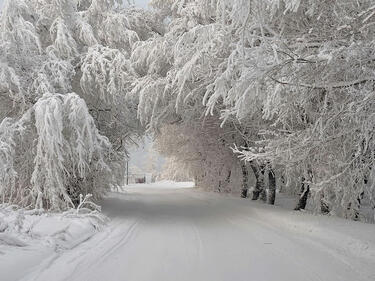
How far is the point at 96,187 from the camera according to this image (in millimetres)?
15250

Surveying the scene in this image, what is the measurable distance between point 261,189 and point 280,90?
1350cm

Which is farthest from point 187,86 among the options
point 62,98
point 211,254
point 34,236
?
point 34,236

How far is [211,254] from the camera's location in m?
7.91

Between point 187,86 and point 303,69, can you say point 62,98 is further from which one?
point 303,69

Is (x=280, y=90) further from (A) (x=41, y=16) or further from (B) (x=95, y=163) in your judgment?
(A) (x=41, y=16)

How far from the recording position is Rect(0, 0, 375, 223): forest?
22.6 feet

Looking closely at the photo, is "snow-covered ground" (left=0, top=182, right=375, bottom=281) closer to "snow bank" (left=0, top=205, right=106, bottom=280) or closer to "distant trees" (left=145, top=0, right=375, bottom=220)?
"snow bank" (left=0, top=205, right=106, bottom=280)

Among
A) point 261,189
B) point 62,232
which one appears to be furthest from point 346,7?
point 261,189

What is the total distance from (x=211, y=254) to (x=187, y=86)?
17.4 ft

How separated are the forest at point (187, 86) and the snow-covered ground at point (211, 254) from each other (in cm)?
115

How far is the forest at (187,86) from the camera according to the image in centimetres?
688

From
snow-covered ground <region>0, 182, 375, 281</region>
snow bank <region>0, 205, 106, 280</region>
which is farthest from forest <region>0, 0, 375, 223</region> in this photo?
snow bank <region>0, 205, 106, 280</region>

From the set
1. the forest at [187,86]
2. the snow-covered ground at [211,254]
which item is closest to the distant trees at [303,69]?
the forest at [187,86]

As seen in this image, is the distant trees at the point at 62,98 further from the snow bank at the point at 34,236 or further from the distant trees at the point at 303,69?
the distant trees at the point at 303,69
